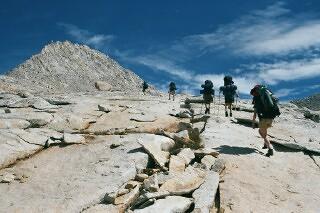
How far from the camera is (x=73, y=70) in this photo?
502ft

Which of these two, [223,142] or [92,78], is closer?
[223,142]

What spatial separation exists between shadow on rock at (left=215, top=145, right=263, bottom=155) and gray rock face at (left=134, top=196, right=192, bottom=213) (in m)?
4.83

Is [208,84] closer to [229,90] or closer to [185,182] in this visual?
[229,90]

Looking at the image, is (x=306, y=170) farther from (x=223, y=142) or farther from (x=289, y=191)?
(x=223, y=142)

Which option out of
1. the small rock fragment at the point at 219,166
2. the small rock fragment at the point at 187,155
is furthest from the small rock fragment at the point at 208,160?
the small rock fragment at the point at 187,155

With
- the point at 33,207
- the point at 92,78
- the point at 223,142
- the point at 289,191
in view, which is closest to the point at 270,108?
the point at 223,142

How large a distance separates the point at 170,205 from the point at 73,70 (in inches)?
5779

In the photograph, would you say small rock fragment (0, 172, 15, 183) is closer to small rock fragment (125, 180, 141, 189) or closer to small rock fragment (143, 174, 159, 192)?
small rock fragment (125, 180, 141, 189)

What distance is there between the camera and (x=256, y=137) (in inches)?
711

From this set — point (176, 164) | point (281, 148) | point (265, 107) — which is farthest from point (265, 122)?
point (176, 164)

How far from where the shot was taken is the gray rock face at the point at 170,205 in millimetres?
10000

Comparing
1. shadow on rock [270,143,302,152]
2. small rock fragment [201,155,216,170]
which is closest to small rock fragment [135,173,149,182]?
small rock fragment [201,155,216,170]

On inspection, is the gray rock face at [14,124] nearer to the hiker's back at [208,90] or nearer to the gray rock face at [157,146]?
the gray rock face at [157,146]

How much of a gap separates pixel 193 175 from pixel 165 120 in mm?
9858
